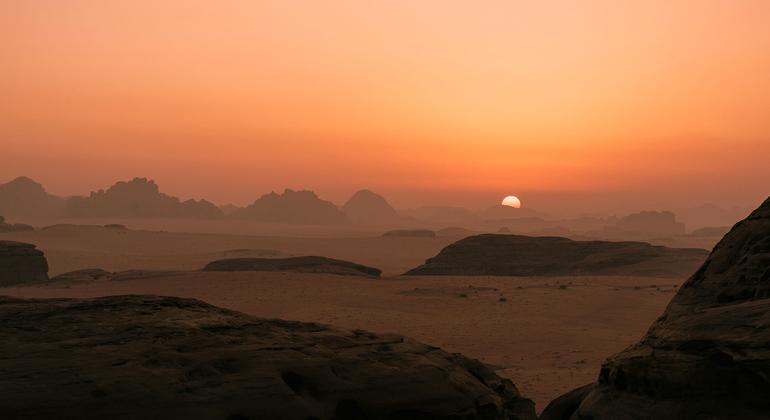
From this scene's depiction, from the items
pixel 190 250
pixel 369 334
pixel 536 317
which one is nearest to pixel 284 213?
pixel 190 250

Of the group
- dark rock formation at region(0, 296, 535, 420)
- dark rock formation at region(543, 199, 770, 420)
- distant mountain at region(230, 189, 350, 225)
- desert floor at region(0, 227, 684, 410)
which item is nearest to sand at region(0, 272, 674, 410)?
desert floor at region(0, 227, 684, 410)

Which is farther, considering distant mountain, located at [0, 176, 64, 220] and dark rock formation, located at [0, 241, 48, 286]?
distant mountain, located at [0, 176, 64, 220]

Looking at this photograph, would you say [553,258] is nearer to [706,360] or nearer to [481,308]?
[481,308]

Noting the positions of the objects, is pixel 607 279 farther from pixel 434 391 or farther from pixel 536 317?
pixel 434 391

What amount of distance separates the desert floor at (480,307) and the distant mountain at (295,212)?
499 ft

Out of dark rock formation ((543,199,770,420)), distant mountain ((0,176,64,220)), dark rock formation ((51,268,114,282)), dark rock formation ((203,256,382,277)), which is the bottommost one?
dark rock formation ((51,268,114,282))

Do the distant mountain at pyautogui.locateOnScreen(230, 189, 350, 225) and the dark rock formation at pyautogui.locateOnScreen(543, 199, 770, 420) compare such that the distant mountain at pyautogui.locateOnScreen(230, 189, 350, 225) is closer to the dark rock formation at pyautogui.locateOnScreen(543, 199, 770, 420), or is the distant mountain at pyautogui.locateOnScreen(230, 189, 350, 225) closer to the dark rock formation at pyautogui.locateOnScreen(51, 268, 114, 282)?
the dark rock formation at pyautogui.locateOnScreen(51, 268, 114, 282)

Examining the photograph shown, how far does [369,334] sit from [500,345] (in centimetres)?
1131

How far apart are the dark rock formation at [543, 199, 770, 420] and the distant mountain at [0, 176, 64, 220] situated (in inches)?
7729

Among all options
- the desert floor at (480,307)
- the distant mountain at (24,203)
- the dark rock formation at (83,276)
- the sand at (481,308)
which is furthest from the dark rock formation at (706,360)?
the distant mountain at (24,203)

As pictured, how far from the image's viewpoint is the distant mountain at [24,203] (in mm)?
184125

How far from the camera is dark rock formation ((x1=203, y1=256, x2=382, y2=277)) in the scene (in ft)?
135

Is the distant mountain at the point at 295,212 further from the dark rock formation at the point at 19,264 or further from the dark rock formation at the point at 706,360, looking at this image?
the dark rock formation at the point at 706,360

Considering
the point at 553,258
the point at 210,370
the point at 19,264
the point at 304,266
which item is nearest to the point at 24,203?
the point at 19,264
